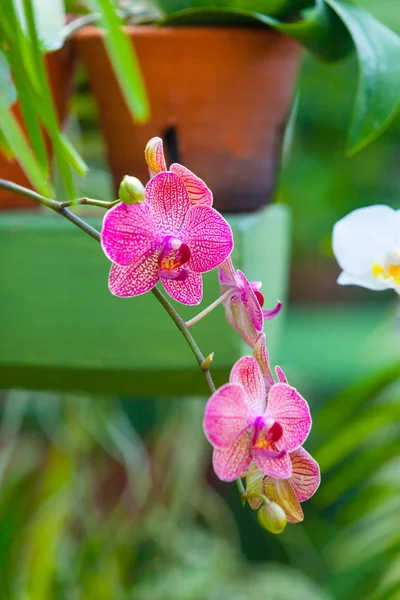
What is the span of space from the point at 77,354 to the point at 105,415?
403 mm

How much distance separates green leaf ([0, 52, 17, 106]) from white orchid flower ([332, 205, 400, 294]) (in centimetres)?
21

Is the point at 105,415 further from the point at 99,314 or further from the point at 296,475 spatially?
the point at 296,475

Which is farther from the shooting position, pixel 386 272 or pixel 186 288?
pixel 386 272

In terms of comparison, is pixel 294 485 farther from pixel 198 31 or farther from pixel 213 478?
pixel 213 478

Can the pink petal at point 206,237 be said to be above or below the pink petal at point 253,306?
above

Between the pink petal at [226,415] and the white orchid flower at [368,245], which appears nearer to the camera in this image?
the pink petal at [226,415]

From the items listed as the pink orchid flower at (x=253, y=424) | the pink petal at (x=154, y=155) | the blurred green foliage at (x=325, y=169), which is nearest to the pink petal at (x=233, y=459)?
the pink orchid flower at (x=253, y=424)

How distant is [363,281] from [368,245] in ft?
0.07

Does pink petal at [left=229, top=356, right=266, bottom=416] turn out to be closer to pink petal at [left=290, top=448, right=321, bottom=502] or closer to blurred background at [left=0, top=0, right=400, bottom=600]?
pink petal at [left=290, top=448, right=321, bottom=502]

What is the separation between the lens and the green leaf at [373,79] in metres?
0.40

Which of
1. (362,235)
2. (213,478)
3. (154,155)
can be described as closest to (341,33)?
(362,235)

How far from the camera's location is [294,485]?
0.26 m

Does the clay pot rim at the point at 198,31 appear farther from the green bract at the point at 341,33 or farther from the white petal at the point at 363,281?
the white petal at the point at 363,281

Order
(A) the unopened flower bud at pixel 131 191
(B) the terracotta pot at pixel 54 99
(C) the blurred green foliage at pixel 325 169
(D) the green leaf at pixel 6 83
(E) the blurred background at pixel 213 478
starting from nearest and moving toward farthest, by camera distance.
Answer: (A) the unopened flower bud at pixel 131 191
(D) the green leaf at pixel 6 83
(B) the terracotta pot at pixel 54 99
(E) the blurred background at pixel 213 478
(C) the blurred green foliage at pixel 325 169
